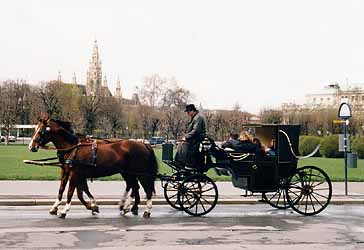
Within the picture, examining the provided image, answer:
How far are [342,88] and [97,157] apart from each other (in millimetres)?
126110

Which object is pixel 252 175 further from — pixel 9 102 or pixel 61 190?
pixel 9 102

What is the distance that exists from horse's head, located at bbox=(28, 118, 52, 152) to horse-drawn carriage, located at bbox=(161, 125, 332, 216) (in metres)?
2.65

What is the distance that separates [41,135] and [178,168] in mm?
→ 3083

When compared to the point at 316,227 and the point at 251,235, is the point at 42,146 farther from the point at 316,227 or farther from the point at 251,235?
the point at 316,227

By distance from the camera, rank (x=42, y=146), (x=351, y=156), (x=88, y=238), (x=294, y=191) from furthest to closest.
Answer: (x=351, y=156), (x=294, y=191), (x=42, y=146), (x=88, y=238)

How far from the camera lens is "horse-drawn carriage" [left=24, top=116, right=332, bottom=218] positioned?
42.1 ft

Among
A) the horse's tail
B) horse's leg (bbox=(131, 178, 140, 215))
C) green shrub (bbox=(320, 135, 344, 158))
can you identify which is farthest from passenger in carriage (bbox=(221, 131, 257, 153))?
green shrub (bbox=(320, 135, 344, 158))

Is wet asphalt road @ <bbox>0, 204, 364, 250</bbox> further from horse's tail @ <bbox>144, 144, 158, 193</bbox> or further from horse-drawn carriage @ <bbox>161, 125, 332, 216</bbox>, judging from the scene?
horse's tail @ <bbox>144, 144, 158, 193</bbox>

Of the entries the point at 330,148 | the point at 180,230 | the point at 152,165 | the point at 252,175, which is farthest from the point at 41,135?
Result: the point at 330,148

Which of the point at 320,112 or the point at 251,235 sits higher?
the point at 320,112

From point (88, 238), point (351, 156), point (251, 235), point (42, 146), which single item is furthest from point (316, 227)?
point (351, 156)

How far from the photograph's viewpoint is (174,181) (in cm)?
1321

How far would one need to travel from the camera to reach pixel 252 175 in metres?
13.5

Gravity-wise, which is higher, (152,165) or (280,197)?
(152,165)
